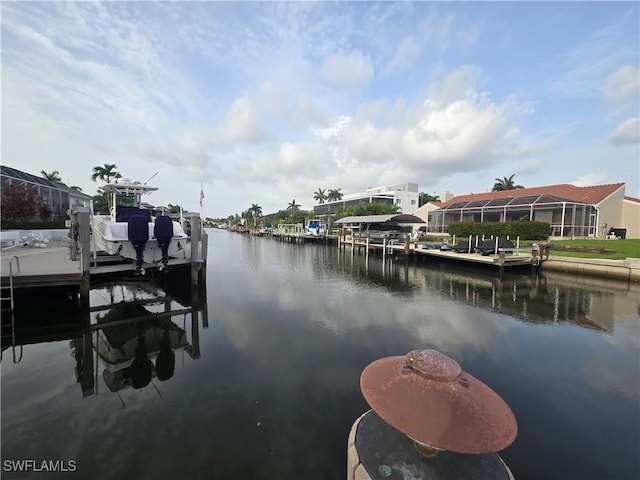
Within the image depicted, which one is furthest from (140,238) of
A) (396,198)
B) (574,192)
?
(396,198)

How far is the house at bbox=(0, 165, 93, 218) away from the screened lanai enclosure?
134ft

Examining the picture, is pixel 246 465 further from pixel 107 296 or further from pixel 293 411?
pixel 107 296

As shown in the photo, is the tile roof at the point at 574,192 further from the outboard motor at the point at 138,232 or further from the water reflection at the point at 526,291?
the outboard motor at the point at 138,232

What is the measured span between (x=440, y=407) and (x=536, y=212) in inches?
1464

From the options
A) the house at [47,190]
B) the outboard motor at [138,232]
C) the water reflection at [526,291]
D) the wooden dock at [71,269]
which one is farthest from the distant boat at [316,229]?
the outboard motor at [138,232]

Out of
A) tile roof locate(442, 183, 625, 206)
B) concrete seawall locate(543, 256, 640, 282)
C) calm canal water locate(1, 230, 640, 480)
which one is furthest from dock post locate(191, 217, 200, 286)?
tile roof locate(442, 183, 625, 206)

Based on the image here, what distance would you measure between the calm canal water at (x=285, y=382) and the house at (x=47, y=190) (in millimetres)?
17938

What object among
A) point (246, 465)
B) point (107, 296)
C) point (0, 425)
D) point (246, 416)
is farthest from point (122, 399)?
point (107, 296)

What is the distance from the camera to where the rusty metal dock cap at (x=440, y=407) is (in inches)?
81.0

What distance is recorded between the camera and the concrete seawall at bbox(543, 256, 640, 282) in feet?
48.2

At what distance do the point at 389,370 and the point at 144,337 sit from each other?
7105mm

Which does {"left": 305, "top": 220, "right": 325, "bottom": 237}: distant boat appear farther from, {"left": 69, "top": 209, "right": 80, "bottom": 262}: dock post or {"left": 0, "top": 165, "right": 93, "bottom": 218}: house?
{"left": 69, "top": 209, "right": 80, "bottom": 262}: dock post

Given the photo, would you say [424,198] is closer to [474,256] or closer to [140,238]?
[474,256]

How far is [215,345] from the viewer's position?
282 inches
